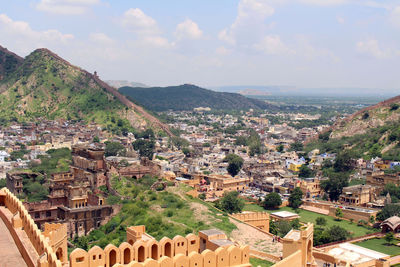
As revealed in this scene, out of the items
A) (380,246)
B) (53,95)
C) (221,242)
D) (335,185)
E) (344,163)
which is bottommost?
(380,246)

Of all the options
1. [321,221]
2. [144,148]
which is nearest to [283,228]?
[321,221]

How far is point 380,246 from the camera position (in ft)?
123

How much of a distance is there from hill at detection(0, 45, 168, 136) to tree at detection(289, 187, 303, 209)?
171 feet

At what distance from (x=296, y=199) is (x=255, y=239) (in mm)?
19021

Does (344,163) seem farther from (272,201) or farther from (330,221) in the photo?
(330,221)

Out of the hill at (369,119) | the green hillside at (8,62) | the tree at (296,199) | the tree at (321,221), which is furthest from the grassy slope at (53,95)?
the tree at (321,221)

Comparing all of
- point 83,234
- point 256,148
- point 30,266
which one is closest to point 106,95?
point 256,148

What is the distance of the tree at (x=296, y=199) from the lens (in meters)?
50.2

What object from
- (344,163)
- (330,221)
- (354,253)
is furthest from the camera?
(344,163)

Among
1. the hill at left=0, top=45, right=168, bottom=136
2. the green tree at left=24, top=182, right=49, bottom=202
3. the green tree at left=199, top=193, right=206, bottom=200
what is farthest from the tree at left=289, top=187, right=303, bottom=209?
the hill at left=0, top=45, right=168, bottom=136

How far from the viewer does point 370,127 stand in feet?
297

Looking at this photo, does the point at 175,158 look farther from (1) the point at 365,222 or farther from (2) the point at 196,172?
(1) the point at 365,222

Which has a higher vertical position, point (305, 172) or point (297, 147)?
point (297, 147)

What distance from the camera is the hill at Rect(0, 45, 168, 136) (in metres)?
101
